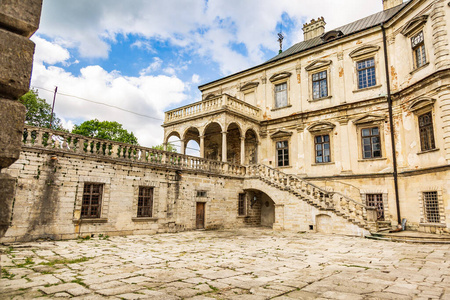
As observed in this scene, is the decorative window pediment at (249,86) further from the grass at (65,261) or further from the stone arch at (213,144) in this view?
the grass at (65,261)

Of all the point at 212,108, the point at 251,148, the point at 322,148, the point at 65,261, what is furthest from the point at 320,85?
the point at 65,261

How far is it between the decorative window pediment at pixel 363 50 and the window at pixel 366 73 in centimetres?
46

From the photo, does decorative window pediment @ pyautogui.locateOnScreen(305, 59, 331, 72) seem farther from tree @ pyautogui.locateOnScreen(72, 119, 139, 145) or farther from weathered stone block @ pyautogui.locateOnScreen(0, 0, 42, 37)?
tree @ pyautogui.locateOnScreen(72, 119, 139, 145)

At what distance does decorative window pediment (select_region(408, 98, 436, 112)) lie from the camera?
1468 centimetres

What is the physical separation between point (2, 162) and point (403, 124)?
1869 centimetres

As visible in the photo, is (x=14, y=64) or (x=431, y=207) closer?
(x=14, y=64)

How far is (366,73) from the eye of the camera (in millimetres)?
18672

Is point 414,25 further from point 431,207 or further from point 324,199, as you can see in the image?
point 324,199

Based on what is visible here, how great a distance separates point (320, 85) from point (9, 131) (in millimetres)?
20713

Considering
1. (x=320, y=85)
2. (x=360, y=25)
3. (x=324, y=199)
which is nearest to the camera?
(x=324, y=199)

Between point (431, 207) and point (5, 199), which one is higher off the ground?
point (5, 199)

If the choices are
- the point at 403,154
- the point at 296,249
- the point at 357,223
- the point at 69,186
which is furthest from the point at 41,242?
the point at 403,154

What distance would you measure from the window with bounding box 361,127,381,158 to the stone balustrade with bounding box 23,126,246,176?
8.09 metres

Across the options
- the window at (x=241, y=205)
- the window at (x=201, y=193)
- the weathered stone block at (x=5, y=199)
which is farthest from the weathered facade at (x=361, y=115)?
the weathered stone block at (x=5, y=199)
